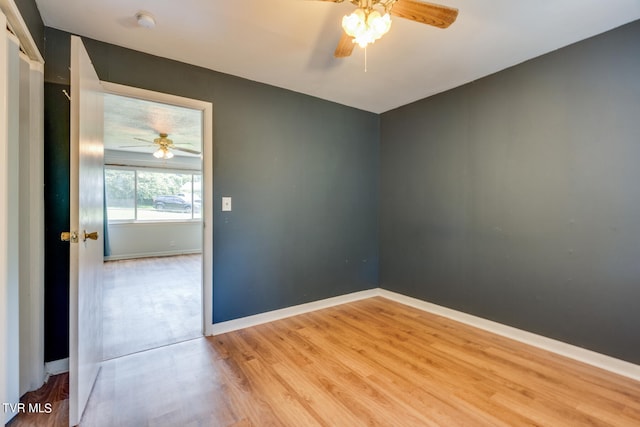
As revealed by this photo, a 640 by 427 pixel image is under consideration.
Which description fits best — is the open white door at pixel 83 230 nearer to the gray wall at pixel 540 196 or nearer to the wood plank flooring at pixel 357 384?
the wood plank flooring at pixel 357 384

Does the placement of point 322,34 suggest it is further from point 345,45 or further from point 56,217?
point 56,217

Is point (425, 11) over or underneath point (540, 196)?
over

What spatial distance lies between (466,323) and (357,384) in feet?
5.12

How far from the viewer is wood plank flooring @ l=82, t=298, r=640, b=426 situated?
1.60 metres

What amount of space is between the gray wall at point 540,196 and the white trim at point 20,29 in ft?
10.8

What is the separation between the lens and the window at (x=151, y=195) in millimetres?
6375

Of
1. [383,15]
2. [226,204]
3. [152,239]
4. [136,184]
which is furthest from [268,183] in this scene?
[136,184]

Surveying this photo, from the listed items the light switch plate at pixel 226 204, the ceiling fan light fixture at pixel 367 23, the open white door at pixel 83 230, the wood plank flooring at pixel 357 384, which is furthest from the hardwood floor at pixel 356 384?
the ceiling fan light fixture at pixel 367 23

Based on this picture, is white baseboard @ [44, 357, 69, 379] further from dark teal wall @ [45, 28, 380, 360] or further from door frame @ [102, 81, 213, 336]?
door frame @ [102, 81, 213, 336]

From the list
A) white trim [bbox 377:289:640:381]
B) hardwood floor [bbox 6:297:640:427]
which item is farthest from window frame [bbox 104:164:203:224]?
white trim [bbox 377:289:640:381]

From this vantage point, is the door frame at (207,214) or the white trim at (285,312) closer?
the door frame at (207,214)

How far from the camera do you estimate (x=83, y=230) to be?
5.13 ft

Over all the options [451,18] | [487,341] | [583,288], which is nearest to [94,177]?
[451,18]

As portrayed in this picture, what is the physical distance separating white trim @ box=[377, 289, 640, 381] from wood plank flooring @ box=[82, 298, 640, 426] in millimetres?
82
